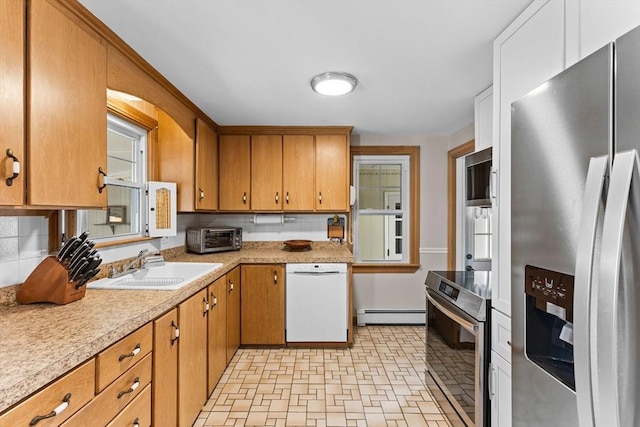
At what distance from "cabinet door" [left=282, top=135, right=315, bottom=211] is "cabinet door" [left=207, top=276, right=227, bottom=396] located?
1194 millimetres

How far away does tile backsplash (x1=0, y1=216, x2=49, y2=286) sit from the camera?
1474mm

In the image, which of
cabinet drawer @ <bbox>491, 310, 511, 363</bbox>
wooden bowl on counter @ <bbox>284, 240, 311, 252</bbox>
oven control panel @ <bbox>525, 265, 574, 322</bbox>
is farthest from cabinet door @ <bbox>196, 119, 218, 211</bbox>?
oven control panel @ <bbox>525, 265, 574, 322</bbox>

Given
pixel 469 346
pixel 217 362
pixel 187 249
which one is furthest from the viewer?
pixel 187 249

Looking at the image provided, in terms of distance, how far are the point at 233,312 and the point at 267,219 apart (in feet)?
3.87

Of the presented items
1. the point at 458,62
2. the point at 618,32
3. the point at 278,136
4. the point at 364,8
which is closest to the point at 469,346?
the point at 618,32

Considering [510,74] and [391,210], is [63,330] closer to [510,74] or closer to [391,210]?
[510,74]

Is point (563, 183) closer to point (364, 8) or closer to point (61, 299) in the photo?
point (364, 8)

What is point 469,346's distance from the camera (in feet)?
5.98

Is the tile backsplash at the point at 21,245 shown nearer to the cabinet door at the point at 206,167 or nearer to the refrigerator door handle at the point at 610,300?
the cabinet door at the point at 206,167

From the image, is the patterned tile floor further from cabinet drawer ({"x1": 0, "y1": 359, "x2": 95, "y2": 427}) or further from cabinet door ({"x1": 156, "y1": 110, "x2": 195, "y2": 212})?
cabinet door ({"x1": 156, "y1": 110, "x2": 195, "y2": 212})

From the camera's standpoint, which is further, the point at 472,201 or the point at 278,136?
the point at 278,136

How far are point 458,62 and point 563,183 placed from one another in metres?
1.39

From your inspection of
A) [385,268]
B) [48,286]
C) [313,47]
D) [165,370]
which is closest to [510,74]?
[313,47]

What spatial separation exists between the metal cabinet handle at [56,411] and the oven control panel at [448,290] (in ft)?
6.14
